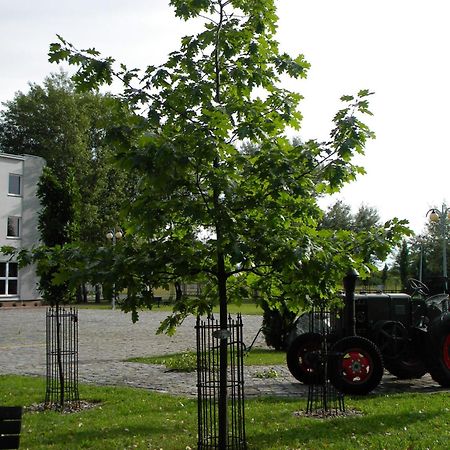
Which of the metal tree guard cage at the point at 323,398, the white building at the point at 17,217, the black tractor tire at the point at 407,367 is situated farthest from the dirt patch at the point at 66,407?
the white building at the point at 17,217

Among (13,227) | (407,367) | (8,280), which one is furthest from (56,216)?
(13,227)

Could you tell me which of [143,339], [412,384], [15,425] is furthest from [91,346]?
[15,425]

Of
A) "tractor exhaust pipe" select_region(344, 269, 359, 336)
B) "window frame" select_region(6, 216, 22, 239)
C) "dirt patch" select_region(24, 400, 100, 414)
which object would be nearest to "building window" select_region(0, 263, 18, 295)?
"window frame" select_region(6, 216, 22, 239)

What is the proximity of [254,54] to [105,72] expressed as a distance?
158 centimetres

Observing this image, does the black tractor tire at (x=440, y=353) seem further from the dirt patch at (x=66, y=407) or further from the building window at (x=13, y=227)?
the building window at (x=13, y=227)

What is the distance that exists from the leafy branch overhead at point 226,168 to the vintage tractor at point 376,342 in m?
3.91

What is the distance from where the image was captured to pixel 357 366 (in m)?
11.4

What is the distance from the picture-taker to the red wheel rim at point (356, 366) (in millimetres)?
11328

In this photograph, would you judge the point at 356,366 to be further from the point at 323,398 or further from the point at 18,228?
the point at 18,228

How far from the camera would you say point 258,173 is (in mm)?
6520

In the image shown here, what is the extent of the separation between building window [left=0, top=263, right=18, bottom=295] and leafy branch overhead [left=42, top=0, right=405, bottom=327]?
43444 mm

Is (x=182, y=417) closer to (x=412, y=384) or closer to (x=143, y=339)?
(x=412, y=384)

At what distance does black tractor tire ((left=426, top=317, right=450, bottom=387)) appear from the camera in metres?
12.0

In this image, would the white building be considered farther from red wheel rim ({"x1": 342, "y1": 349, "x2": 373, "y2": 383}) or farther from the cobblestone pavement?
red wheel rim ({"x1": 342, "y1": 349, "x2": 373, "y2": 383})
